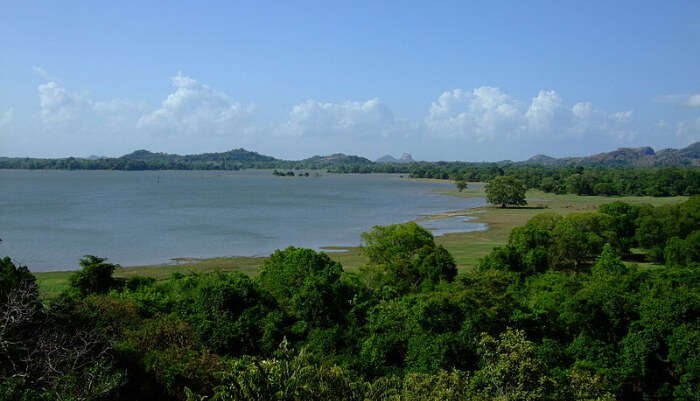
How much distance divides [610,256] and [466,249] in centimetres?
2286

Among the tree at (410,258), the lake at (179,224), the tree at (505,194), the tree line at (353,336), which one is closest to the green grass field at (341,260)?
the lake at (179,224)

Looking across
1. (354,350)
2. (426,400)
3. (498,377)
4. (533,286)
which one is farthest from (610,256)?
(426,400)

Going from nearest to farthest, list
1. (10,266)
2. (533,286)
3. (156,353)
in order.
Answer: (156,353) < (10,266) < (533,286)

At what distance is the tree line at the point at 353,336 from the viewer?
13.2m

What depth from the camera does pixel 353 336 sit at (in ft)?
72.3

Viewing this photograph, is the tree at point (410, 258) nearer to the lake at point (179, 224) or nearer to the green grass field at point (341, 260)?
the green grass field at point (341, 260)

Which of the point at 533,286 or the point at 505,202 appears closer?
the point at 533,286

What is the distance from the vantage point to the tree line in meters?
13.2

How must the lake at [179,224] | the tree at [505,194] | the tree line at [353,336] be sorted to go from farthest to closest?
the tree at [505,194]
the lake at [179,224]
the tree line at [353,336]

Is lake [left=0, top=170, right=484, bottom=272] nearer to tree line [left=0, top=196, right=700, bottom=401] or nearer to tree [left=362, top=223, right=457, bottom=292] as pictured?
tree [left=362, top=223, right=457, bottom=292]

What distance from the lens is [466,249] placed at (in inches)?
2196

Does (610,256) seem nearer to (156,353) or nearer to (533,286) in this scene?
(533,286)

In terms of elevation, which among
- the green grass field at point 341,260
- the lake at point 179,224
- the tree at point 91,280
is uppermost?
the tree at point 91,280

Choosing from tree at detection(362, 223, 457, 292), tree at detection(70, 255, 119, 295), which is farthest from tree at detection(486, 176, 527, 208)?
tree at detection(70, 255, 119, 295)
